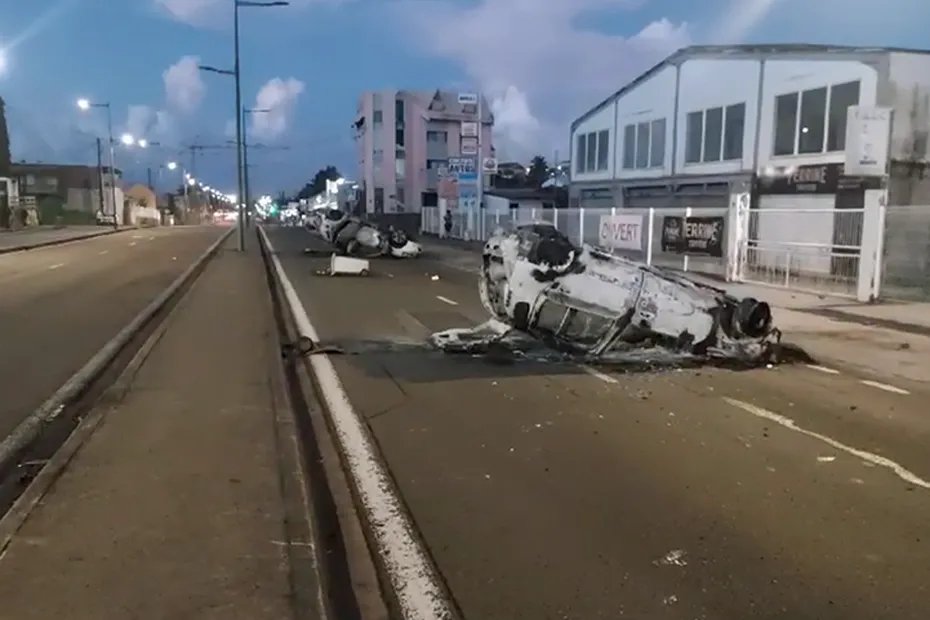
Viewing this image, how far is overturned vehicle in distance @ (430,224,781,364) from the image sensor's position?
9.88 metres

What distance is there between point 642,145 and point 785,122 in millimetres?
9392

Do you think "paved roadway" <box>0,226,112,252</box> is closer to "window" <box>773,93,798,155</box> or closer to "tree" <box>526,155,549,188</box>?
"window" <box>773,93,798,155</box>

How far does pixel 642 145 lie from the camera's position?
37250 mm

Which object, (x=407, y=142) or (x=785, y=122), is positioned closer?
(x=785, y=122)

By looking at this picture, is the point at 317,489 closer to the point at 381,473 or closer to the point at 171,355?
the point at 381,473

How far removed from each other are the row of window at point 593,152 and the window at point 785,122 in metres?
12.4

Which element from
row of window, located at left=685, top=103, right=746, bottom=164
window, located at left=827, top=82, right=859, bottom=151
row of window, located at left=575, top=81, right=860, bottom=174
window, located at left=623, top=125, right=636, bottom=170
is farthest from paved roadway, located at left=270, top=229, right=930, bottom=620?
window, located at left=623, top=125, right=636, bottom=170

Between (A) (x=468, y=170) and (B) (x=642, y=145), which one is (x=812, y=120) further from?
(A) (x=468, y=170)

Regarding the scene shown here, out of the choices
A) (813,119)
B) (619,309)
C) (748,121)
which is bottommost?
(619,309)

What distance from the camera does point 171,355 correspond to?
9.87m

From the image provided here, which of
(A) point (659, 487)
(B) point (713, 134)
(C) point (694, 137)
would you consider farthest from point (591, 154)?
(A) point (659, 487)

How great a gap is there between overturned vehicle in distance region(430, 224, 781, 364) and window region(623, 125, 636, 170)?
28.7 m

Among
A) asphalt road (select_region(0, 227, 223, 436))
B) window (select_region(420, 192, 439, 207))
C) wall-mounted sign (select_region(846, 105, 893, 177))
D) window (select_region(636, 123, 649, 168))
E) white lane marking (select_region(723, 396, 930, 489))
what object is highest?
window (select_region(636, 123, 649, 168))

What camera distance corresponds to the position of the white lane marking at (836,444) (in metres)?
5.76
